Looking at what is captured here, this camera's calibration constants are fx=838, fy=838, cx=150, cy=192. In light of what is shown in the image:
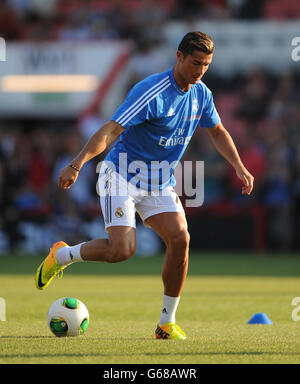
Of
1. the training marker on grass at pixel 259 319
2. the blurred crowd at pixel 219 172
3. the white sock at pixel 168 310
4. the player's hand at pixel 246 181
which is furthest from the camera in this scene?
Answer: the blurred crowd at pixel 219 172

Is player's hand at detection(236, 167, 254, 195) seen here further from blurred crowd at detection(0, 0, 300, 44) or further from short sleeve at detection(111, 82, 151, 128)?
blurred crowd at detection(0, 0, 300, 44)

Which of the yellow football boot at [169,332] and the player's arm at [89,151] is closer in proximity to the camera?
the player's arm at [89,151]

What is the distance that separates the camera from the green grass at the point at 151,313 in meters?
5.70

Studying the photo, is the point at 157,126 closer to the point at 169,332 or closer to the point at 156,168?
the point at 156,168

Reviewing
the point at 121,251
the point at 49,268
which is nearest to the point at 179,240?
the point at 121,251

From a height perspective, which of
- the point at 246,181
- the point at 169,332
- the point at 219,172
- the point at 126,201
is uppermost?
Result: the point at 246,181

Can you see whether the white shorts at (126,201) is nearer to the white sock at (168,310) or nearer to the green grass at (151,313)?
the white sock at (168,310)

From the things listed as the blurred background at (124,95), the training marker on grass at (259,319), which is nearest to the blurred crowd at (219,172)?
the blurred background at (124,95)

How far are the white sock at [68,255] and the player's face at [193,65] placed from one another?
1628 mm

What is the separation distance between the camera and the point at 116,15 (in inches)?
878

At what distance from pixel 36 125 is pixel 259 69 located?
6.34m

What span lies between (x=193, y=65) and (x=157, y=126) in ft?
1.88

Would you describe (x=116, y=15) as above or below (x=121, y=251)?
above

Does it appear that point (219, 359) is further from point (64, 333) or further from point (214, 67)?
point (214, 67)
